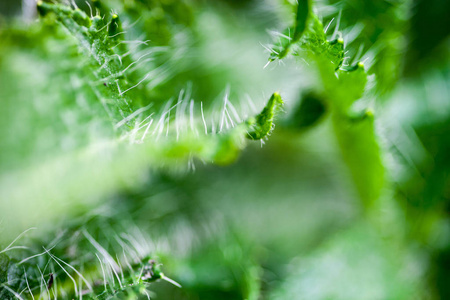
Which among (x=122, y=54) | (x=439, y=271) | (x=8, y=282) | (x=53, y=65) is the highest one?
(x=53, y=65)

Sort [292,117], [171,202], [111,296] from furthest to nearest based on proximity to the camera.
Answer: [171,202], [292,117], [111,296]

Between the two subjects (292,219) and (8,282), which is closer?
(8,282)

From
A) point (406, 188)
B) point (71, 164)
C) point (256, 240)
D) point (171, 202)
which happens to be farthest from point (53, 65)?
point (406, 188)

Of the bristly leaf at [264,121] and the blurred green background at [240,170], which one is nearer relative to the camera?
the bristly leaf at [264,121]

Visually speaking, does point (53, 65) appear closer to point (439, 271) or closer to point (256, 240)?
point (256, 240)

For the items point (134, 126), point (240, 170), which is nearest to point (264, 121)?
point (134, 126)

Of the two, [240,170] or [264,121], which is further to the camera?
[240,170]

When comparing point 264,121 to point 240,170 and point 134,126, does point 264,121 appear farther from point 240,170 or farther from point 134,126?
point 240,170

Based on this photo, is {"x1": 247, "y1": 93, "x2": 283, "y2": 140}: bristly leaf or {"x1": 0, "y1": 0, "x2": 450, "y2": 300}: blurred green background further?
{"x1": 0, "y1": 0, "x2": 450, "y2": 300}: blurred green background
